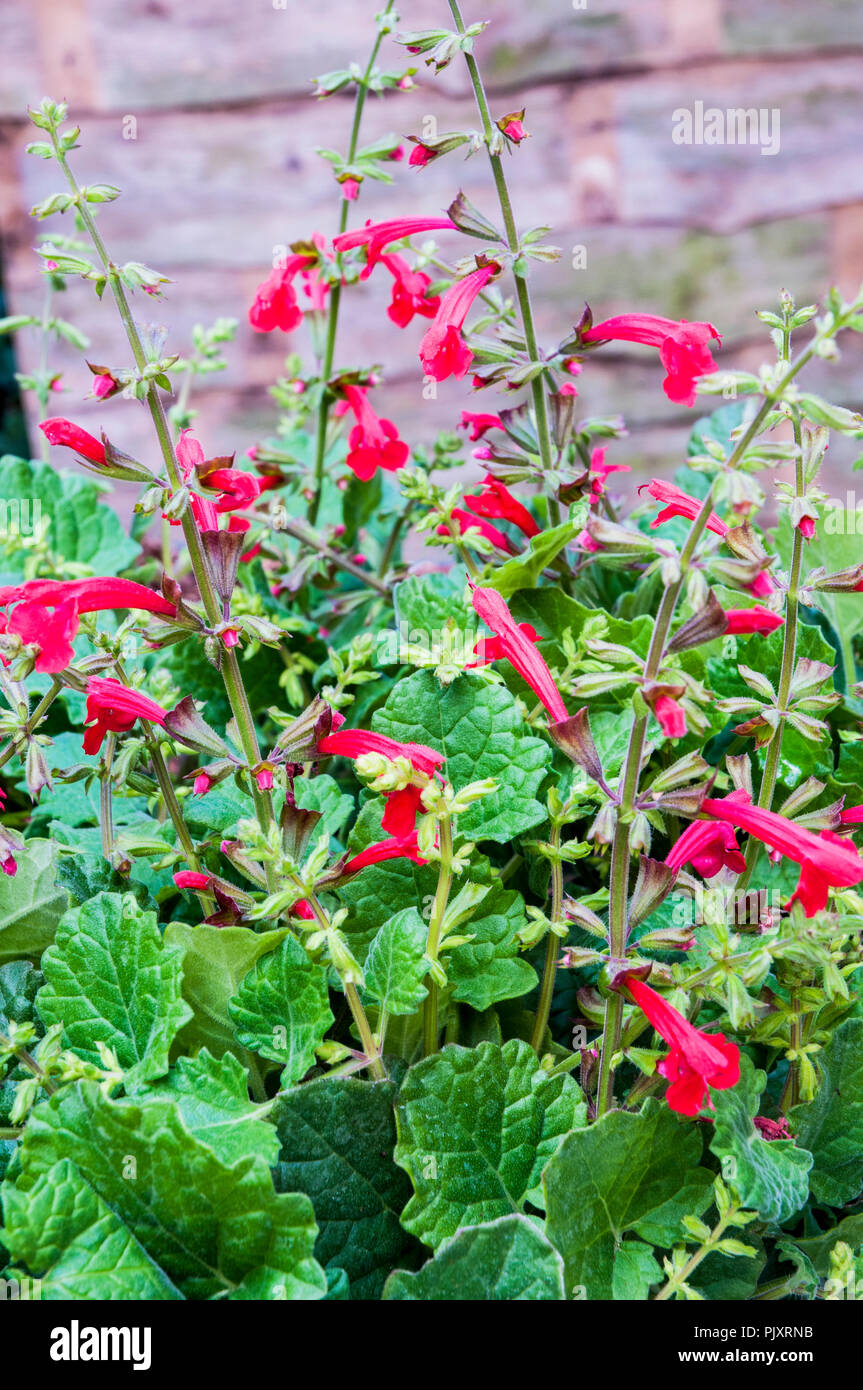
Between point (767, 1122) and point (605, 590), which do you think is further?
point (605, 590)

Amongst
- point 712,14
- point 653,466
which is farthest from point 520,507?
point 712,14

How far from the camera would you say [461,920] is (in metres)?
0.50

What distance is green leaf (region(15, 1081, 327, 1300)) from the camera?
17.7 inches

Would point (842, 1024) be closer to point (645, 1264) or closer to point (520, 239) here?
point (645, 1264)

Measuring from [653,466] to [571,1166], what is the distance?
172cm

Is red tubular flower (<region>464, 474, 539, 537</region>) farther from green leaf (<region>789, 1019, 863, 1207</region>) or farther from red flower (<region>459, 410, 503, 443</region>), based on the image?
green leaf (<region>789, 1019, 863, 1207</region>)

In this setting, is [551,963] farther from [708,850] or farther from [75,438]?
[75,438]

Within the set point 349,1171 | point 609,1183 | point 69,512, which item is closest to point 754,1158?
point 609,1183

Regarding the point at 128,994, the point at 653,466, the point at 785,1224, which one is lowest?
the point at 785,1224

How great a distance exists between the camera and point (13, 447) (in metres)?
2.07

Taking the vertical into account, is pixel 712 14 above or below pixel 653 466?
above

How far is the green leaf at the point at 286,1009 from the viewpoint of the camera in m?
0.49
